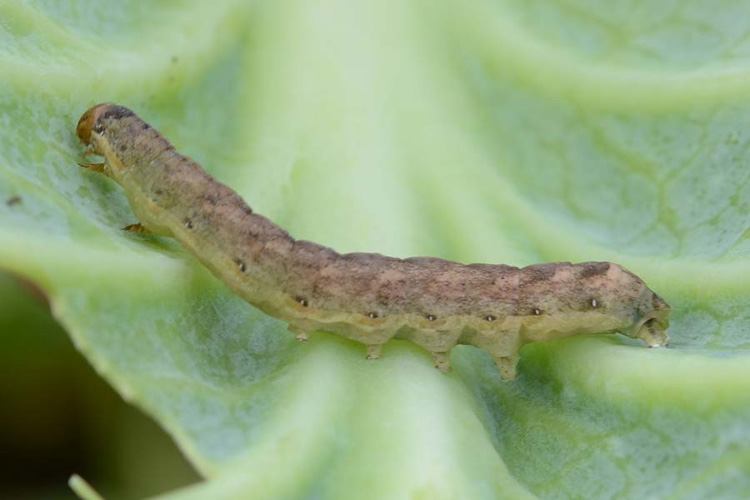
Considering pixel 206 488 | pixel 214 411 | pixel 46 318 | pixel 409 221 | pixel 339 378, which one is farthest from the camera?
pixel 409 221

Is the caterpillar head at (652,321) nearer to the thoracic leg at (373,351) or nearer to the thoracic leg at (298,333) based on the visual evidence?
the thoracic leg at (373,351)

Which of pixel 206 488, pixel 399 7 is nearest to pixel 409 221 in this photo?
pixel 399 7

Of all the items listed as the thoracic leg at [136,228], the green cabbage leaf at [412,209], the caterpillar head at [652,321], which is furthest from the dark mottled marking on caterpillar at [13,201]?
the caterpillar head at [652,321]

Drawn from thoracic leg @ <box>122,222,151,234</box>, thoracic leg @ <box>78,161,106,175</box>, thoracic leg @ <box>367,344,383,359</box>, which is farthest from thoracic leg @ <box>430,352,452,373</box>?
thoracic leg @ <box>78,161,106,175</box>

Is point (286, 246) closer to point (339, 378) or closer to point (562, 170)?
point (339, 378)

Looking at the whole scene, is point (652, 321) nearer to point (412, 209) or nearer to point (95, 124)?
point (412, 209)

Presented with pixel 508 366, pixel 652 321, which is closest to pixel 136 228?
pixel 508 366
